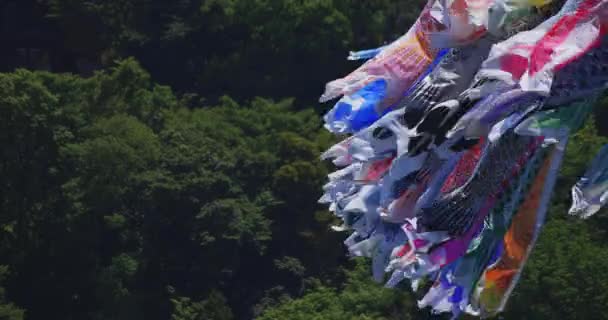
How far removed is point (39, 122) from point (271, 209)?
548 centimetres

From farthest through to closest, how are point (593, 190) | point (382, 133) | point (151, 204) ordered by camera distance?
point (151, 204) < point (382, 133) < point (593, 190)

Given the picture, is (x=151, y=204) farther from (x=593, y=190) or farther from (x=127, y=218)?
(x=593, y=190)

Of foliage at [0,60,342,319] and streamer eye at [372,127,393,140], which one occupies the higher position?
streamer eye at [372,127,393,140]

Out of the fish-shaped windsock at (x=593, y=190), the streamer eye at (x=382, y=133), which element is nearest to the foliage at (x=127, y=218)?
the streamer eye at (x=382, y=133)

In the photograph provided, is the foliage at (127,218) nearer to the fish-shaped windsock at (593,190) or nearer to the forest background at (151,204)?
the forest background at (151,204)

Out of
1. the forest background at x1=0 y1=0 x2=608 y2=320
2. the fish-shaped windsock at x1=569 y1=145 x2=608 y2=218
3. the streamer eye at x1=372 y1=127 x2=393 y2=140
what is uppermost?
the streamer eye at x1=372 y1=127 x2=393 y2=140

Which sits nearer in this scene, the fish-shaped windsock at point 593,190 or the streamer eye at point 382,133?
the fish-shaped windsock at point 593,190

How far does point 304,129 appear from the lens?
48219 mm

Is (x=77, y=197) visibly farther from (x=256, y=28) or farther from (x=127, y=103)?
(x=256, y=28)

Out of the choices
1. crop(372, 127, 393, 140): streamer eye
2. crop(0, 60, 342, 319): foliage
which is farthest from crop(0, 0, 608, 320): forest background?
crop(372, 127, 393, 140): streamer eye

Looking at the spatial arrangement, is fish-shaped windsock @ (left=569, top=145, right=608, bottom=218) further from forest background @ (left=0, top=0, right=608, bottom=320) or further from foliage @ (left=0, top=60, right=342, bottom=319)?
foliage @ (left=0, top=60, right=342, bottom=319)

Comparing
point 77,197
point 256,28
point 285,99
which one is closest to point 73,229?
point 77,197

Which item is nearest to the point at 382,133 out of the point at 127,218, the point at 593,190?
the point at 593,190

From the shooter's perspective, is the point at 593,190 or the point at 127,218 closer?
the point at 593,190
